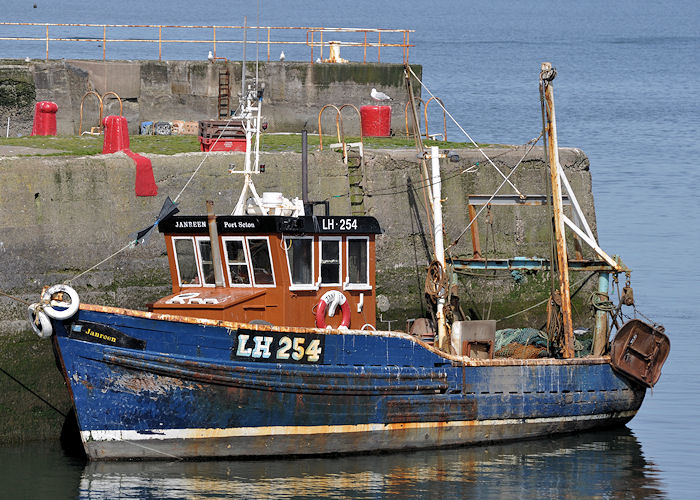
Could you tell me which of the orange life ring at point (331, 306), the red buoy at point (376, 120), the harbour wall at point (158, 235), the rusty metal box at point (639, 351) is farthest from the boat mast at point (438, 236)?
the red buoy at point (376, 120)

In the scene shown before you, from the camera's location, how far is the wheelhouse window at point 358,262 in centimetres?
1575

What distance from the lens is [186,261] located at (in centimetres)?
1559

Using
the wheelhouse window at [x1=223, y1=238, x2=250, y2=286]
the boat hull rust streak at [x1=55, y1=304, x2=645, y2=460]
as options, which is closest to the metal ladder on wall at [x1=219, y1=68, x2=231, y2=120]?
the wheelhouse window at [x1=223, y1=238, x2=250, y2=286]

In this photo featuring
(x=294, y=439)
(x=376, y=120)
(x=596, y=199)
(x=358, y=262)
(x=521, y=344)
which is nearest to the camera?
(x=294, y=439)

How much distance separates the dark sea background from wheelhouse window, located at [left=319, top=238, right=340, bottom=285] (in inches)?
88.8

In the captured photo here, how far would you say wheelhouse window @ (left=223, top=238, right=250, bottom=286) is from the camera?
50.2ft

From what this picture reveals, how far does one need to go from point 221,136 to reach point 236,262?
398 centimetres

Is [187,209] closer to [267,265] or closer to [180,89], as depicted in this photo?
[267,265]

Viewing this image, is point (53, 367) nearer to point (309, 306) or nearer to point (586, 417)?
point (309, 306)

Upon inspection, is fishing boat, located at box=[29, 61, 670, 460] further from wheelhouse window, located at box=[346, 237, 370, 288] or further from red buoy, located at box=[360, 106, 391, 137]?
red buoy, located at box=[360, 106, 391, 137]

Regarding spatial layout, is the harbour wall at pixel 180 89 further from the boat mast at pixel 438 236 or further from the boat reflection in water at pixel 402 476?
the boat reflection in water at pixel 402 476

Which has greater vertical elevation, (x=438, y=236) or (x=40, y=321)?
(x=438, y=236)

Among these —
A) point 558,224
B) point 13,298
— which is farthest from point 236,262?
point 558,224

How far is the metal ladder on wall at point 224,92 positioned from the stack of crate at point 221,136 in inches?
191
